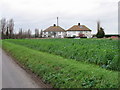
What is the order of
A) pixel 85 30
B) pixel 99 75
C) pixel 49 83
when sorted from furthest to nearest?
pixel 85 30 → pixel 49 83 → pixel 99 75

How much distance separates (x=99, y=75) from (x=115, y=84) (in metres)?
1.09

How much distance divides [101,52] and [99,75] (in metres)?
2.91

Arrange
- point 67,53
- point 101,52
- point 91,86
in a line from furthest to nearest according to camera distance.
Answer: point 67,53
point 101,52
point 91,86

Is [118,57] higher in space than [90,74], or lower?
higher

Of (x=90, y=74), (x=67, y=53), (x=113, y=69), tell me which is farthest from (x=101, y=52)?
(x=67, y=53)

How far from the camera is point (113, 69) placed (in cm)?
841

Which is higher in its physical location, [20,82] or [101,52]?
[101,52]

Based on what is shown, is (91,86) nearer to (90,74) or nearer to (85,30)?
(90,74)

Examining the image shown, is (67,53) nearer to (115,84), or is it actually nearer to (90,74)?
(90,74)

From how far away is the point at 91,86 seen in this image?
6.68 metres

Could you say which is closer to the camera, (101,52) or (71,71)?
(71,71)

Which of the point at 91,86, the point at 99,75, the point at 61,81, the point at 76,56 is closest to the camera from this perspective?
the point at 91,86

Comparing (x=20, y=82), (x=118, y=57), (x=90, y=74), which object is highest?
(x=118, y=57)

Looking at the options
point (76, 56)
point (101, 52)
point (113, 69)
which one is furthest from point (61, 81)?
point (76, 56)
